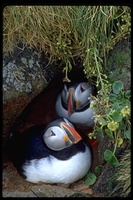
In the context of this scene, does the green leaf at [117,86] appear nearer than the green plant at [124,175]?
No

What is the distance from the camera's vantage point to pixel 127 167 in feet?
8.20

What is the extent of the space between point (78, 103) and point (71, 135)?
460 mm

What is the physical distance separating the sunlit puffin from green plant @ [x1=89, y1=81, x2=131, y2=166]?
502 mm

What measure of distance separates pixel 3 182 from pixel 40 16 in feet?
3.20

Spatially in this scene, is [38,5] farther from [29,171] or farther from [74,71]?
[29,171]

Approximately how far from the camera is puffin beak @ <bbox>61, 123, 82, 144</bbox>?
111 inches

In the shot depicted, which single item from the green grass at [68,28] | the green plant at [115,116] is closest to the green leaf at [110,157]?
the green plant at [115,116]

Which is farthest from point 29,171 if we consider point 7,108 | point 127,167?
point 127,167

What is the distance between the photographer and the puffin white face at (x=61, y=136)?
283 centimetres

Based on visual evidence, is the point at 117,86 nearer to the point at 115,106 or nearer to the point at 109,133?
the point at 115,106

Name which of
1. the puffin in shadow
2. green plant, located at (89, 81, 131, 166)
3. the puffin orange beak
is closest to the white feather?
green plant, located at (89, 81, 131, 166)

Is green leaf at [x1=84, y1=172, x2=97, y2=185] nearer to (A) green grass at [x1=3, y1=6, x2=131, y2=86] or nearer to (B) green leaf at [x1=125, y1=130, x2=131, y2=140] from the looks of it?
(B) green leaf at [x1=125, y1=130, x2=131, y2=140]

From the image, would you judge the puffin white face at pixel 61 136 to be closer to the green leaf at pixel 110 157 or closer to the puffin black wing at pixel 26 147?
the puffin black wing at pixel 26 147

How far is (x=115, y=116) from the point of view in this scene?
253cm
